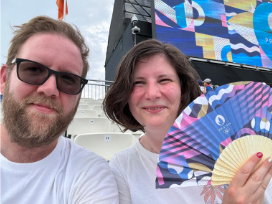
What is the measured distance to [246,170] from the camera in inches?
22.6

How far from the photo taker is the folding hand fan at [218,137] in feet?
2.05

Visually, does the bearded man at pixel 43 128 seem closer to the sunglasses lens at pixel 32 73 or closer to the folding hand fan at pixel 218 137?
the sunglasses lens at pixel 32 73

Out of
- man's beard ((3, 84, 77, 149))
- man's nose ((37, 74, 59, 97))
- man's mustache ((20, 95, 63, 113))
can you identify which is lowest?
man's beard ((3, 84, 77, 149))

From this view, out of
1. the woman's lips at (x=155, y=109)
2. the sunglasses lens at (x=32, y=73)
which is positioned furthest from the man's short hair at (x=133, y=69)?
the sunglasses lens at (x=32, y=73)

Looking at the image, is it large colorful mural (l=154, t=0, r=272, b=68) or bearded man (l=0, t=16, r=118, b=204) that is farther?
large colorful mural (l=154, t=0, r=272, b=68)

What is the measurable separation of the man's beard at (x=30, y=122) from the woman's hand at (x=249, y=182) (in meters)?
0.76

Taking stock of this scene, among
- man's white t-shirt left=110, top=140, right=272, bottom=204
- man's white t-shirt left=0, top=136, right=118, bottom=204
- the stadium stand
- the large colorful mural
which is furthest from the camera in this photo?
the large colorful mural

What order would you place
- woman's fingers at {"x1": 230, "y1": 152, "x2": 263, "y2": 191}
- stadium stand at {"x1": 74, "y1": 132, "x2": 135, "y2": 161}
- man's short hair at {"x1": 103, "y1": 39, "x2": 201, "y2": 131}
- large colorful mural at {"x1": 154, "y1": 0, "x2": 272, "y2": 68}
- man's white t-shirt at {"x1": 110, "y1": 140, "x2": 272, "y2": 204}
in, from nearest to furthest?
woman's fingers at {"x1": 230, "y1": 152, "x2": 263, "y2": 191} → man's white t-shirt at {"x1": 110, "y1": 140, "x2": 272, "y2": 204} → man's short hair at {"x1": 103, "y1": 39, "x2": 201, "y2": 131} → stadium stand at {"x1": 74, "y1": 132, "x2": 135, "y2": 161} → large colorful mural at {"x1": 154, "y1": 0, "x2": 272, "y2": 68}

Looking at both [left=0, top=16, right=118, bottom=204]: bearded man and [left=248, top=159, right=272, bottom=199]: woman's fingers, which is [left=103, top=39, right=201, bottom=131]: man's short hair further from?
[left=248, top=159, right=272, bottom=199]: woman's fingers

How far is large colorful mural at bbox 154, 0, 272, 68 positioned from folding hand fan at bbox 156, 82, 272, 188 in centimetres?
564

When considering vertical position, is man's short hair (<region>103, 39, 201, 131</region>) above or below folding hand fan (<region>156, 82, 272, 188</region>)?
above

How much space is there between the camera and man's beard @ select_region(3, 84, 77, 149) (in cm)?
77

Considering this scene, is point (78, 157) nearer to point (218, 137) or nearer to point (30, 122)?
point (30, 122)

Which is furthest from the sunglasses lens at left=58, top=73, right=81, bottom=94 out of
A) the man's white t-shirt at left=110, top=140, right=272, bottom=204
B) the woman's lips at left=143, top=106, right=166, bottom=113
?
the man's white t-shirt at left=110, top=140, right=272, bottom=204
